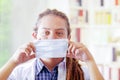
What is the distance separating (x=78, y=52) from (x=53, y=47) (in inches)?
4.2

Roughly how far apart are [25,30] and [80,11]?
0.76m

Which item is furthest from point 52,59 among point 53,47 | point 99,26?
point 99,26

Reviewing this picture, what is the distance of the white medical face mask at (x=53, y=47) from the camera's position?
109 cm

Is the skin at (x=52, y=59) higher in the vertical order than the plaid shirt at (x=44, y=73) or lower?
higher

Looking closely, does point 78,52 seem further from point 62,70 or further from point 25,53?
point 25,53

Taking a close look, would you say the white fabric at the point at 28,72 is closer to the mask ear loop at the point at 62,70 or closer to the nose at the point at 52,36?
the mask ear loop at the point at 62,70

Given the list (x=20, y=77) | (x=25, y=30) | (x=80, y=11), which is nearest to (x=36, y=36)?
(x=20, y=77)

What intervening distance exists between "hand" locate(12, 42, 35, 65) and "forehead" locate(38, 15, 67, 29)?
12cm

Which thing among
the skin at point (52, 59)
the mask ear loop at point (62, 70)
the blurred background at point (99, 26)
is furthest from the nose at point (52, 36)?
the blurred background at point (99, 26)

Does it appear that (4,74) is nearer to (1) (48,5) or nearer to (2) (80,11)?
(1) (48,5)

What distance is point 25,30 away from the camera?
2.71 metres

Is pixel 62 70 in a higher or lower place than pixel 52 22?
lower

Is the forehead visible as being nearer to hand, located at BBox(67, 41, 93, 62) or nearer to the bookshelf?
hand, located at BBox(67, 41, 93, 62)

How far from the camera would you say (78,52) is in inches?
44.0
